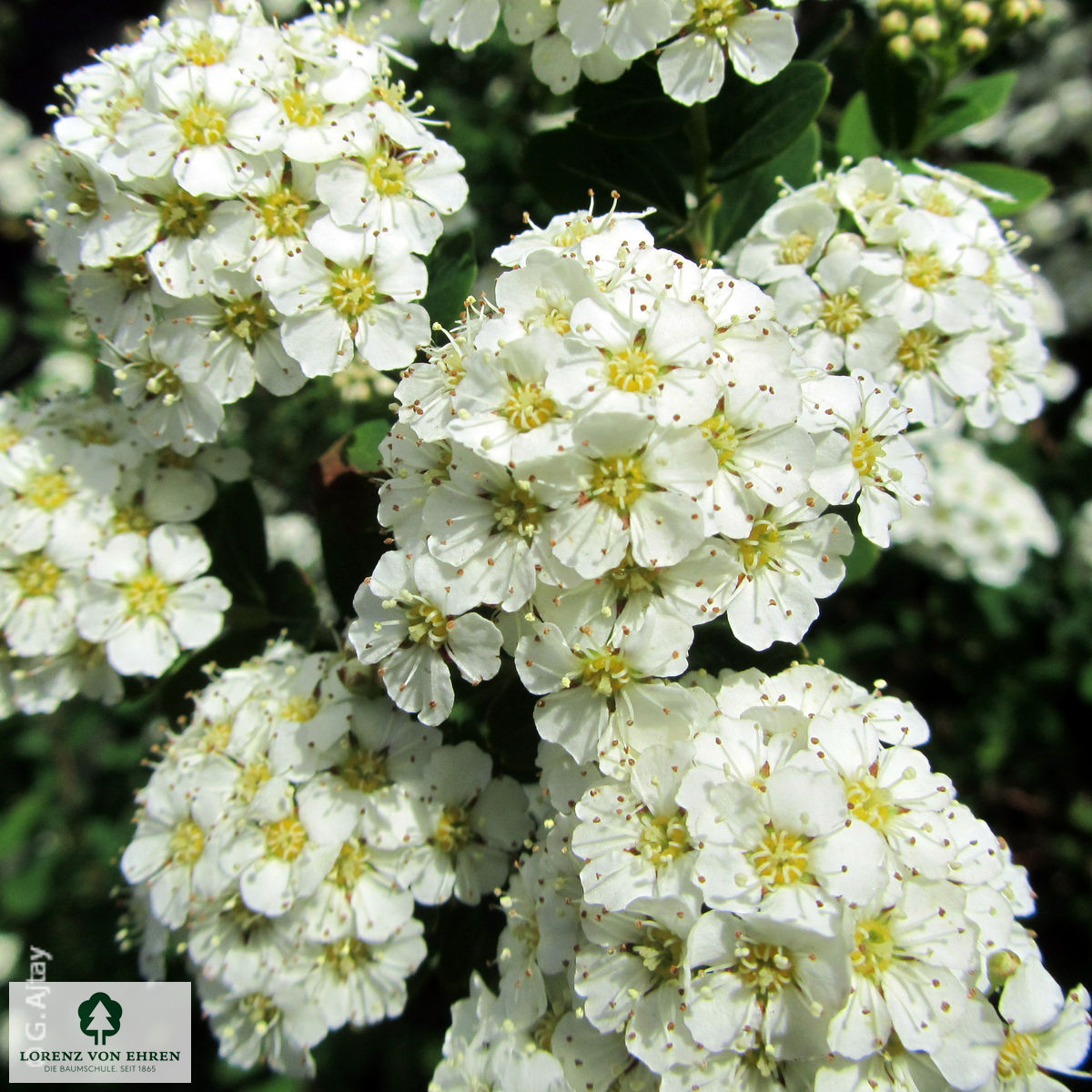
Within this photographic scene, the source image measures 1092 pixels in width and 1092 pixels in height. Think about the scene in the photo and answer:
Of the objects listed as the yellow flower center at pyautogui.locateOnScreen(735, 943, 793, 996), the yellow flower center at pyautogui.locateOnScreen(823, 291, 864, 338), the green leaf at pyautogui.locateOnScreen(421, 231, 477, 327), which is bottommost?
the yellow flower center at pyautogui.locateOnScreen(735, 943, 793, 996)

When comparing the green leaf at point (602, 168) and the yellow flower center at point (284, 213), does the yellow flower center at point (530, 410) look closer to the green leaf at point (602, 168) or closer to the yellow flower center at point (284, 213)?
the yellow flower center at point (284, 213)

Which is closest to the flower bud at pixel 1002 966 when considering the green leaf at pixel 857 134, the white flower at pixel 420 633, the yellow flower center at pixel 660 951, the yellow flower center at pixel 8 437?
the yellow flower center at pixel 660 951

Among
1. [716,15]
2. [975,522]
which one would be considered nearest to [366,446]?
[716,15]

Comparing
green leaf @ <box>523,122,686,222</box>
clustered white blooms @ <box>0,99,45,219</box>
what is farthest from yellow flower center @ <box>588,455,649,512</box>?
clustered white blooms @ <box>0,99,45,219</box>

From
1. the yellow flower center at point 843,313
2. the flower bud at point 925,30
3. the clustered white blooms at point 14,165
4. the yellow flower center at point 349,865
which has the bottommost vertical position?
the clustered white blooms at point 14,165

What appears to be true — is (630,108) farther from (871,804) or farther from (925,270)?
(871,804)

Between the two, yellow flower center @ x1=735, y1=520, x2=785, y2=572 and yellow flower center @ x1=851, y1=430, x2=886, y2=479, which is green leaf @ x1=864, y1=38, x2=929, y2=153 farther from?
yellow flower center @ x1=735, y1=520, x2=785, y2=572

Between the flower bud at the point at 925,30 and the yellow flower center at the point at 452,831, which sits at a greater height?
the flower bud at the point at 925,30

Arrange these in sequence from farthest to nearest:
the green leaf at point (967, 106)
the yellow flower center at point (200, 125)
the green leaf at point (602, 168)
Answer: the green leaf at point (967, 106)
the green leaf at point (602, 168)
the yellow flower center at point (200, 125)
